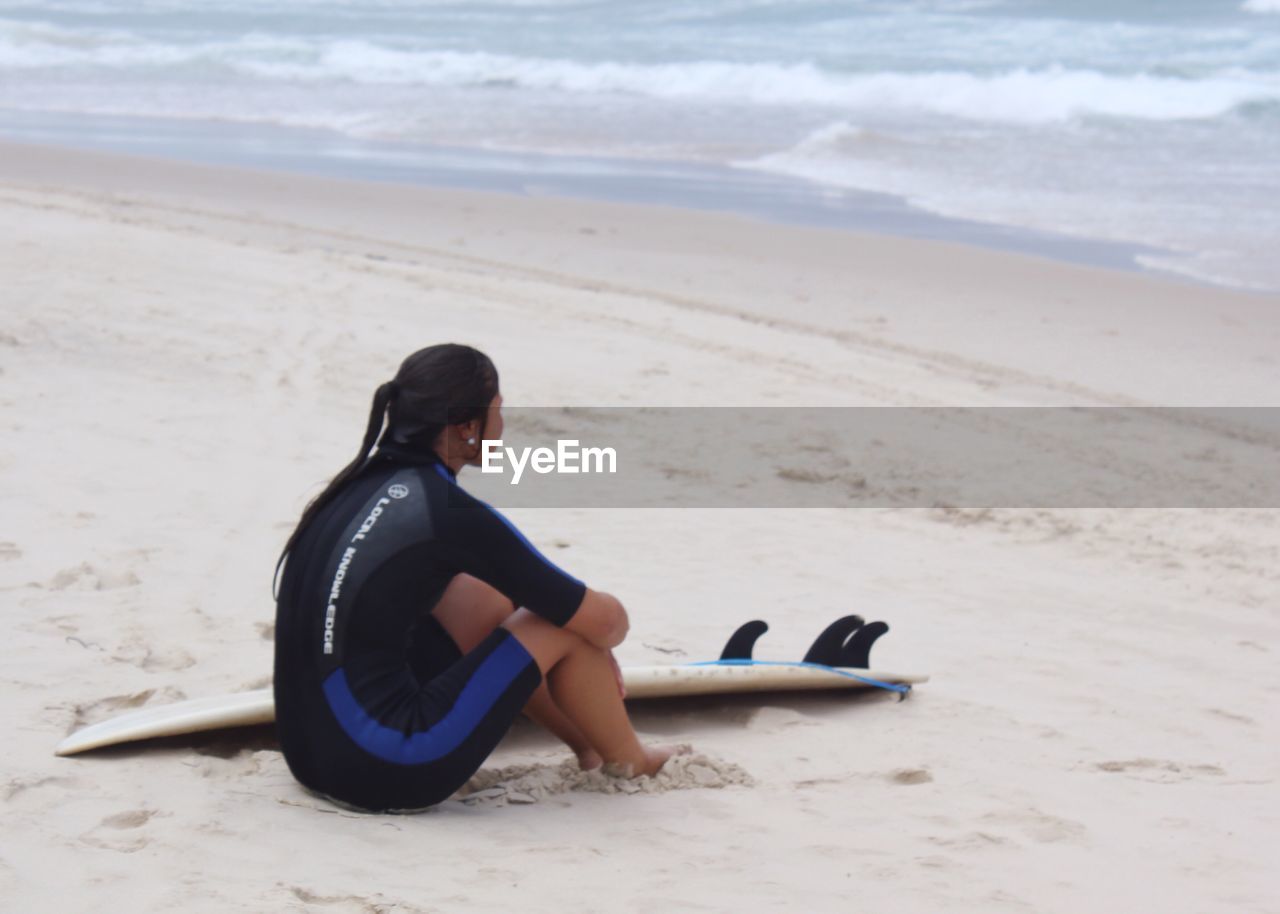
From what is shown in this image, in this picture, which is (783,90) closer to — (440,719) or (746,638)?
(746,638)

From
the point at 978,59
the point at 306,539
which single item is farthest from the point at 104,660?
the point at 978,59

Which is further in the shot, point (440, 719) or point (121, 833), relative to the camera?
point (440, 719)

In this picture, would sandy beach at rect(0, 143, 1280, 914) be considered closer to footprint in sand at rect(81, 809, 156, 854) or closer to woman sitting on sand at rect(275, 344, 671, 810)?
footprint in sand at rect(81, 809, 156, 854)

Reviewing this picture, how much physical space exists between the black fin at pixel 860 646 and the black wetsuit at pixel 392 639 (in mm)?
1337

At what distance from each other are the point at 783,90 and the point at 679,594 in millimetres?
24364

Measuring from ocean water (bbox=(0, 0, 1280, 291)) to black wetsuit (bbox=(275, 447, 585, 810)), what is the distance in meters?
9.78

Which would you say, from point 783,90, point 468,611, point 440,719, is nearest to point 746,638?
point 468,611

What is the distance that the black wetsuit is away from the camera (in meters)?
3.00

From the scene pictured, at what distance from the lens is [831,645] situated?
4168 millimetres

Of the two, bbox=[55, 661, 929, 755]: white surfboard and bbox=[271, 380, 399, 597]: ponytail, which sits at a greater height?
bbox=[271, 380, 399, 597]: ponytail

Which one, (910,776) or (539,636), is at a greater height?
(539,636)

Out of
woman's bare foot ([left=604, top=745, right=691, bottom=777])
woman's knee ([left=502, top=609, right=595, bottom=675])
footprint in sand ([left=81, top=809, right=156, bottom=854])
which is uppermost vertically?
woman's knee ([left=502, top=609, right=595, bottom=675])

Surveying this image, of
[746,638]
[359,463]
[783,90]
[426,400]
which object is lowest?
[746,638]

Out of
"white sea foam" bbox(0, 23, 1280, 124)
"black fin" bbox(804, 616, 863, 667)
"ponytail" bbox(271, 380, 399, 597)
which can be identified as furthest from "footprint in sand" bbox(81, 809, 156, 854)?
"white sea foam" bbox(0, 23, 1280, 124)
